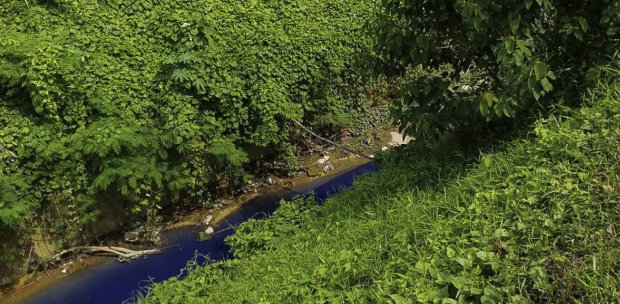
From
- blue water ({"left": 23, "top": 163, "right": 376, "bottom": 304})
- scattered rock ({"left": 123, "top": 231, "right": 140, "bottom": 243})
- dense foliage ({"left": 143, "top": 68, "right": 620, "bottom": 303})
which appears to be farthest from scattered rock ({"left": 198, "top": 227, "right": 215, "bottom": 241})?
dense foliage ({"left": 143, "top": 68, "right": 620, "bottom": 303})

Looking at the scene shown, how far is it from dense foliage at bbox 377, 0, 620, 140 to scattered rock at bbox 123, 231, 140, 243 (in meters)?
4.25

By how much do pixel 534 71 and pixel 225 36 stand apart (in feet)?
17.1

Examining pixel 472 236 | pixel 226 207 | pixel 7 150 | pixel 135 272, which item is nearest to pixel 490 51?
pixel 472 236

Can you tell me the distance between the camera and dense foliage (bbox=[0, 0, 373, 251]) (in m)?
5.87

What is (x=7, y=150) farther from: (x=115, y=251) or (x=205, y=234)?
(x=205, y=234)

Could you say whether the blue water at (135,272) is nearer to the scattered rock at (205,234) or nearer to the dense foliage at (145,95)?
the scattered rock at (205,234)

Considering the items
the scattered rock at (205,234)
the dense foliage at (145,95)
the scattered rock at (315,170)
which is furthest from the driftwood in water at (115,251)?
the scattered rock at (315,170)

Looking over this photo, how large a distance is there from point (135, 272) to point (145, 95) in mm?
2416

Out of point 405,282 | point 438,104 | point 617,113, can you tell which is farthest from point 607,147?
point 405,282

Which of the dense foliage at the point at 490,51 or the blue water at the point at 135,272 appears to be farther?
the blue water at the point at 135,272

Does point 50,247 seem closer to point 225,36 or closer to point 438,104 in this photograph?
point 225,36

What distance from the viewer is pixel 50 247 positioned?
20.2 feet

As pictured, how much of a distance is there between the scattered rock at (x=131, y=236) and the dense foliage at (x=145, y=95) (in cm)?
33

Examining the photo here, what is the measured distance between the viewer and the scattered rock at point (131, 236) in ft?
21.7
